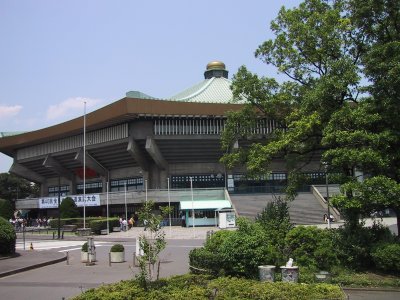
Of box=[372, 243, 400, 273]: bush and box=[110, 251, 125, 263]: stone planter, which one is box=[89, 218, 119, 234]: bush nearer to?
box=[110, 251, 125, 263]: stone planter

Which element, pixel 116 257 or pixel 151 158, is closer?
pixel 116 257

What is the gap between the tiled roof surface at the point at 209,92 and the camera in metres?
66.9

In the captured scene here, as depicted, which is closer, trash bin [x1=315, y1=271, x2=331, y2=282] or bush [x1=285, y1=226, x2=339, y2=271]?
trash bin [x1=315, y1=271, x2=331, y2=282]

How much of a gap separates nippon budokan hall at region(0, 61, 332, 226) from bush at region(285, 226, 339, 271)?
34182mm

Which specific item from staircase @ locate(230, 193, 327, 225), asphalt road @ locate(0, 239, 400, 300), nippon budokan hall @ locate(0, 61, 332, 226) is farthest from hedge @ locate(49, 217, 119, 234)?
asphalt road @ locate(0, 239, 400, 300)

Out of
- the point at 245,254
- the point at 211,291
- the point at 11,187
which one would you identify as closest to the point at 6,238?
the point at 245,254

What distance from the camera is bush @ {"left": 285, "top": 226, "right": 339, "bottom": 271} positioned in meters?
13.3

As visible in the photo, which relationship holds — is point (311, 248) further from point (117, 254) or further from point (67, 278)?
point (117, 254)

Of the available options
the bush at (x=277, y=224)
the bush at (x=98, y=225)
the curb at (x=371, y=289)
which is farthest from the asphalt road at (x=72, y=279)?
the bush at (x=98, y=225)

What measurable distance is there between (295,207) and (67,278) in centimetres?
3873

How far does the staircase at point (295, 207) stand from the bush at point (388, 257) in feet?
105

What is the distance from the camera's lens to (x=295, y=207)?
5072 centimetres

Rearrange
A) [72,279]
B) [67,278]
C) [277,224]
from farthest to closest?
[67,278]
[277,224]
[72,279]

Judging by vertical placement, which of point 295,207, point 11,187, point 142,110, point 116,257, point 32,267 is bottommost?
point 32,267
